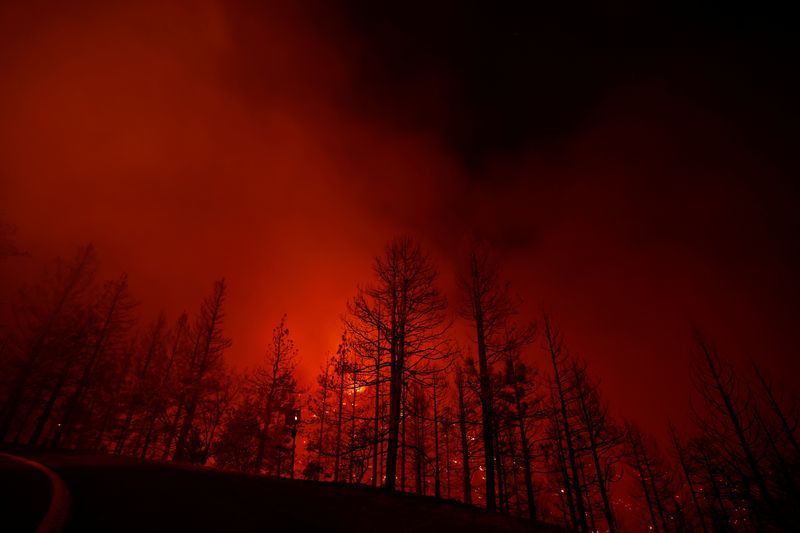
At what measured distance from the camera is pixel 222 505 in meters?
7.36

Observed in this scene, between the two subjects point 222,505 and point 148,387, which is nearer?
point 222,505

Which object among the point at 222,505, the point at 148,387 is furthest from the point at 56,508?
the point at 148,387

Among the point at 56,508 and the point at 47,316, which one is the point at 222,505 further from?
the point at 47,316

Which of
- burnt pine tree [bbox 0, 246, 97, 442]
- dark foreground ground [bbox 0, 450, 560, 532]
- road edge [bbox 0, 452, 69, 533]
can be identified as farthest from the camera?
burnt pine tree [bbox 0, 246, 97, 442]

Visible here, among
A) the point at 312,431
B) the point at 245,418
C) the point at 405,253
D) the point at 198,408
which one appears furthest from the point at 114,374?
the point at 405,253

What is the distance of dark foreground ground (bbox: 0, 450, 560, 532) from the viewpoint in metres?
5.85

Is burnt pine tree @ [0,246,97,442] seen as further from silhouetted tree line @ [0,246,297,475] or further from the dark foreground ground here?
the dark foreground ground

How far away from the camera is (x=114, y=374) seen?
3397 cm

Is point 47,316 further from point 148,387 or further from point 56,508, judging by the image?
point 56,508

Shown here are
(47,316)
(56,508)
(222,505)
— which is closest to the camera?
(56,508)

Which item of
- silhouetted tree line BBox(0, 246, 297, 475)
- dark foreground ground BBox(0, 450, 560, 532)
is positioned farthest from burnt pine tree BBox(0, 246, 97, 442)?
dark foreground ground BBox(0, 450, 560, 532)

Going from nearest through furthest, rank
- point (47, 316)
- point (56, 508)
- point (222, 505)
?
point (56, 508)
point (222, 505)
point (47, 316)

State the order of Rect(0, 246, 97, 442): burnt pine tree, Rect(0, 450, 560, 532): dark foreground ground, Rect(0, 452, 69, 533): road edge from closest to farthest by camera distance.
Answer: Rect(0, 452, 69, 533): road edge
Rect(0, 450, 560, 532): dark foreground ground
Rect(0, 246, 97, 442): burnt pine tree

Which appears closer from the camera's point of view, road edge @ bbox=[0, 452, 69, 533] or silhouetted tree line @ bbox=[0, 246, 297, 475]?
road edge @ bbox=[0, 452, 69, 533]
